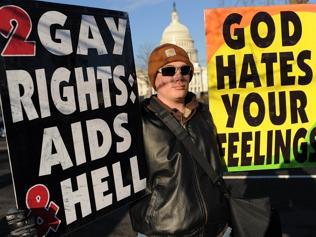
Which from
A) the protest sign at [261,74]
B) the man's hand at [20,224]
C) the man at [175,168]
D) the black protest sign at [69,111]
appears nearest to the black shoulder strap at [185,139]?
the man at [175,168]

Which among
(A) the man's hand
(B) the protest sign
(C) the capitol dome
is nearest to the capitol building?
(C) the capitol dome

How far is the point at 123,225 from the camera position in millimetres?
6375

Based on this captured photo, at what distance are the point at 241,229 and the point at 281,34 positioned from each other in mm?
Result: 1702

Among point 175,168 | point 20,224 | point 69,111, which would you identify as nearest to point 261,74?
point 175,168

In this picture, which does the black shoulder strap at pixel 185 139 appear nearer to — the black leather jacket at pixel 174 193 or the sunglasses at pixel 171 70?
the black leather jacket at pixel 174 193

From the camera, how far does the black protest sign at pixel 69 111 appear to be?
68.4 inches

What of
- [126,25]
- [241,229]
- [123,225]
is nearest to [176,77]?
[126,25]

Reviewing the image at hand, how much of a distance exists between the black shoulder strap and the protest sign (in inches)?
47.7

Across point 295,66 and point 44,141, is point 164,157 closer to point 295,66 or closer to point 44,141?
point 44,141

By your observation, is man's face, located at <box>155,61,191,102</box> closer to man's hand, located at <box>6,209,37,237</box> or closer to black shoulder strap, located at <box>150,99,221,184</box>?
black shoulder strap, located at <box>150,99,221,184</box>

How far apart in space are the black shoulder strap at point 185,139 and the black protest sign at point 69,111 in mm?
156

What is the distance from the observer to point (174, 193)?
86.7 inches

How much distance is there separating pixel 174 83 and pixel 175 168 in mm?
435

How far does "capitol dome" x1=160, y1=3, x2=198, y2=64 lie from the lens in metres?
91.1
